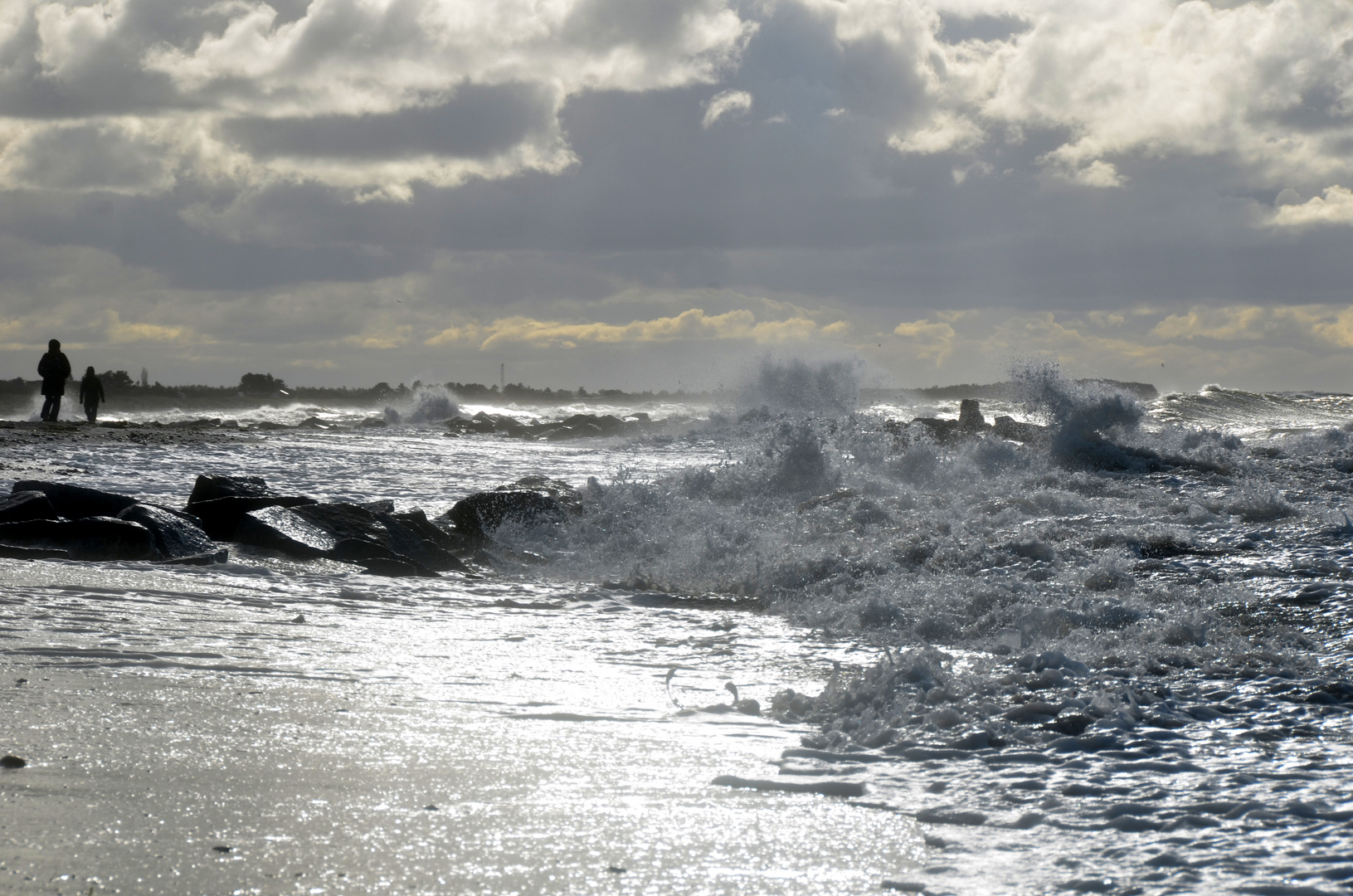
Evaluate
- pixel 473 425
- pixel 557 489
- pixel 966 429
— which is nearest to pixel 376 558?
pixel 557 489

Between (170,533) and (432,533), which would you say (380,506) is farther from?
(170,533)

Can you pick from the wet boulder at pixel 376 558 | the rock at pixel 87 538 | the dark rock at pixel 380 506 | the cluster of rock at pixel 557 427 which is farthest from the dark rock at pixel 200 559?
the cluster of rock at pixel 557 427

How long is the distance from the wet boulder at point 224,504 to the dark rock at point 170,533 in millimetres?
456

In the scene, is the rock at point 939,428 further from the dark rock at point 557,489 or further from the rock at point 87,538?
the rock at point 87,538

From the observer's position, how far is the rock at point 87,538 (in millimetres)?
6023

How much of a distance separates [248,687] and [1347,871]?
2.97 m

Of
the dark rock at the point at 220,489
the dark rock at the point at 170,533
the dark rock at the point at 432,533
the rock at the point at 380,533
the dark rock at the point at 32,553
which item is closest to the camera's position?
the dark rock at the point at 32,553

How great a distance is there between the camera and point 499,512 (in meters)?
8.34

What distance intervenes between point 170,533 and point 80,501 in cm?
108

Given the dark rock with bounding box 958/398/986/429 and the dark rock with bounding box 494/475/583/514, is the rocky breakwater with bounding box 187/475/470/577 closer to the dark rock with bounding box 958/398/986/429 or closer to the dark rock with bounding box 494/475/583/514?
the dark rock with bounding box 494/475/583/514

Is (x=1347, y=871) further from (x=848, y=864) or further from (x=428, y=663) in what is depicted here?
(x=428, y=663)

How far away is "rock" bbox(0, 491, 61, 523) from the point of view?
6.32 metres

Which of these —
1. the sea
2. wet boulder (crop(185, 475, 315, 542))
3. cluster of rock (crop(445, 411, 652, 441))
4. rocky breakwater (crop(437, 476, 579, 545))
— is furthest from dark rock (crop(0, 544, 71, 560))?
cluster of rock (crop(445, 411, 652, 441))

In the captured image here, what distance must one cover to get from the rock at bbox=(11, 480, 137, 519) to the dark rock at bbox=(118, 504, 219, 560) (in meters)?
0.38
